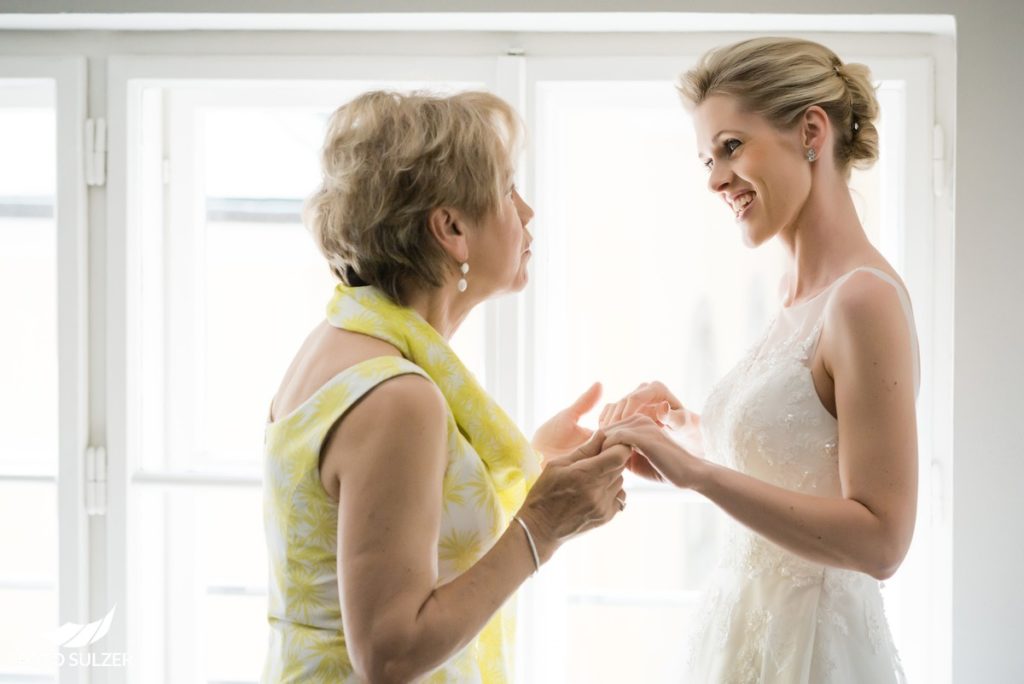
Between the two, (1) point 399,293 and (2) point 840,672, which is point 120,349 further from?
(2) point 840,672

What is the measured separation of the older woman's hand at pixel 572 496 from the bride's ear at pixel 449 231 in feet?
1.05

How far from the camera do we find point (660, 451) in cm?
125

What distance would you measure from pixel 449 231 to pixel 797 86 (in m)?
0.57

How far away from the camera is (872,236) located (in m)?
1.93

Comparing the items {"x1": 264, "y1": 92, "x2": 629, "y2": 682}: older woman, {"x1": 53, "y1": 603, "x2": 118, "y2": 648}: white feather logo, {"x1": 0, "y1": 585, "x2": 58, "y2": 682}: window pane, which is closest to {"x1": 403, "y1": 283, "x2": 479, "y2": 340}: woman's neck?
{"x1": 264, "y1": 92, "x2": 629, "y2": 682}: older woman

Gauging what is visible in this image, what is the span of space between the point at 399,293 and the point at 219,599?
118cm

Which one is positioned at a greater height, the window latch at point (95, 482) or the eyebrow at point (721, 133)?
the eyebrow at point (721, 133)

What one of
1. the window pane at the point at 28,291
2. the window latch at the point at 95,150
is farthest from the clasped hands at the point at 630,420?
the window pane at the point at 28,291

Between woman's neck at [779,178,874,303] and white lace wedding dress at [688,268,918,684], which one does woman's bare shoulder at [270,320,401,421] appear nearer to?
white lace wedding dress at [688,268,918,684]

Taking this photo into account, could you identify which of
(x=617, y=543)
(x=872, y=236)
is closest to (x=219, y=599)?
(x=617, y=543)

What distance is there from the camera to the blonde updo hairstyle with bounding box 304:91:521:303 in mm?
1206

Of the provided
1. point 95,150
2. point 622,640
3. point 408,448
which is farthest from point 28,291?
point 622,640

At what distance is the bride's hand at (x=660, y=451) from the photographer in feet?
4.06

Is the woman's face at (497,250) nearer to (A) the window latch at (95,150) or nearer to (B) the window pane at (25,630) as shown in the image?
(A) the window latch at (95,150)
